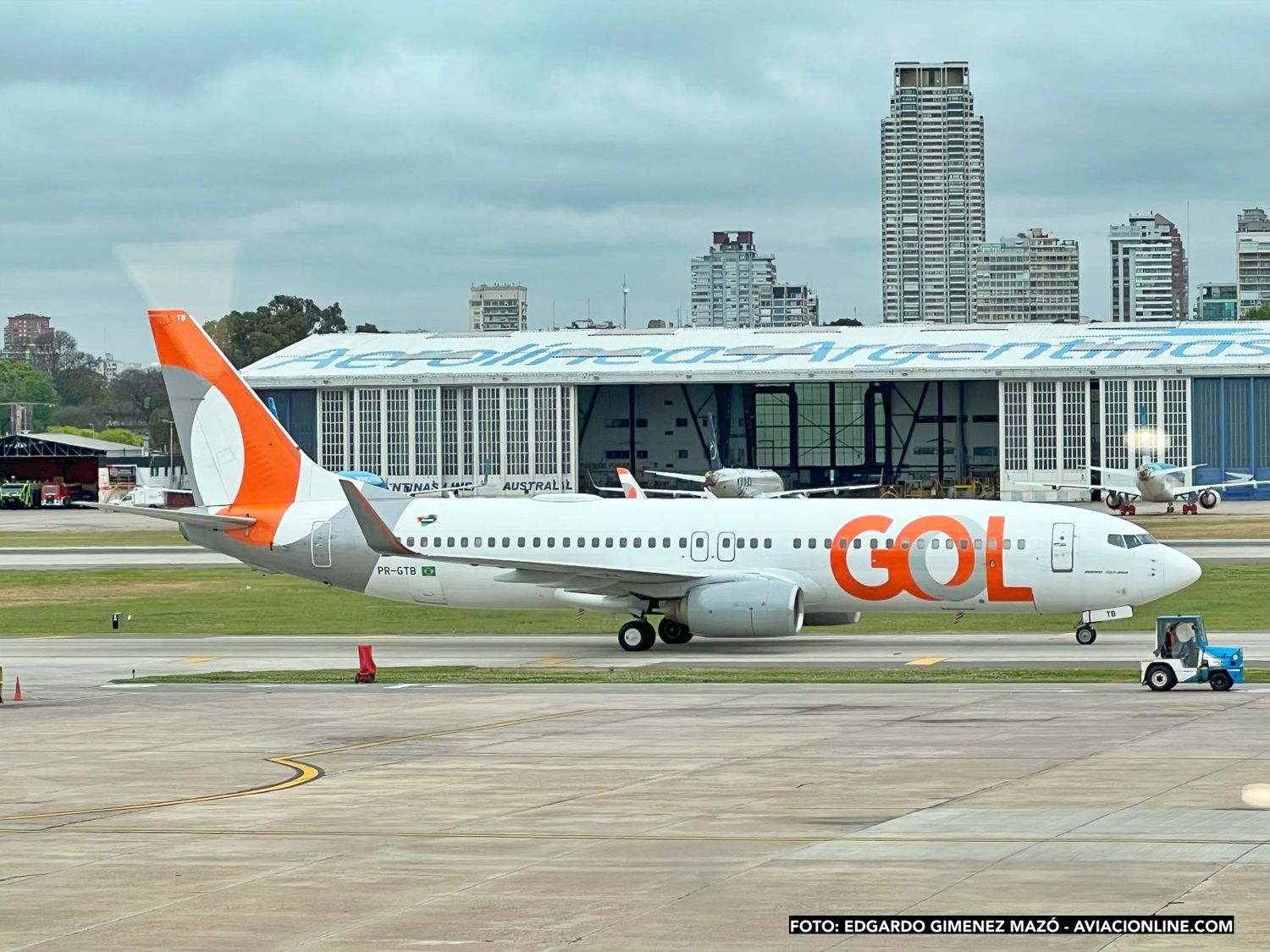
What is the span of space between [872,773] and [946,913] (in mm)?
9112

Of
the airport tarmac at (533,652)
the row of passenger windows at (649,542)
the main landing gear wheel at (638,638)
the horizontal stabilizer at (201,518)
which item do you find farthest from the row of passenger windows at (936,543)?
the horizontal stabilizer at (201,518)

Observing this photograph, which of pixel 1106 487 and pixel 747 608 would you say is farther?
pixel 1106 487

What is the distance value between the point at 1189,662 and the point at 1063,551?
9.85 metres

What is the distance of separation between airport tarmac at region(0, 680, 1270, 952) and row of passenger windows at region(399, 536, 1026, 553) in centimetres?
1042

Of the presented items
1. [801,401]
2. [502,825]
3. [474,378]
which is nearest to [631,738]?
[502,825]

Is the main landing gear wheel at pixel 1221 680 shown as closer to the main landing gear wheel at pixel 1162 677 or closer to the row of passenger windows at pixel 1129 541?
the main landing gear wheel at pixel 1162 677

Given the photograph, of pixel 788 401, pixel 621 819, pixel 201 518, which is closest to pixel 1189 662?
pixel 621 819

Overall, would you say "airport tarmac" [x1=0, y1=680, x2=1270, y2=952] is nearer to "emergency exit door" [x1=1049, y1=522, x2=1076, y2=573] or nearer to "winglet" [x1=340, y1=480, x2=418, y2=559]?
"emergency exit door" [x1=1049, y1=522, x2=1076, y2=573]

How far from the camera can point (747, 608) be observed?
45719mm

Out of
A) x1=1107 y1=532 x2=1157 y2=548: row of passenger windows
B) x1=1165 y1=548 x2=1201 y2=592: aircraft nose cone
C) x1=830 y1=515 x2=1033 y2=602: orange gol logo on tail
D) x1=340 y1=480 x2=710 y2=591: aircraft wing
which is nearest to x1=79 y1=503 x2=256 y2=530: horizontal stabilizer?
x1=340 y1=480 x2=710 y2=591: aircraft wing

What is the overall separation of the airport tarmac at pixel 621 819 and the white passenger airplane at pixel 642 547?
1030 cm

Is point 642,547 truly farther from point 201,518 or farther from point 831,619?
point 201,518

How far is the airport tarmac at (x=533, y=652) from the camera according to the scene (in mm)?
43000

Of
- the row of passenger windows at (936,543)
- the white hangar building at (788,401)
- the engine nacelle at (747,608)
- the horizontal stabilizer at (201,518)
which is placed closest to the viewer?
the engine nacelle at (747,608)
